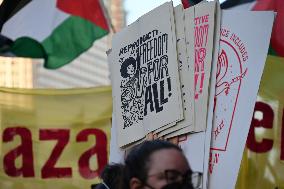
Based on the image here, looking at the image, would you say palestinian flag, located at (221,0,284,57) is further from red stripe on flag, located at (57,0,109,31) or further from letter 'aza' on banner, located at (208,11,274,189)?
letter 'aza' on banner, located at (208,11,274,189)

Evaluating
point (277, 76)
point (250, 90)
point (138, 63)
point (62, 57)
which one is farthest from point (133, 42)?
point (62, 57)

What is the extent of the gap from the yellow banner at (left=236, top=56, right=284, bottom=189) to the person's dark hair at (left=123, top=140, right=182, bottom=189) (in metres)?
3.20

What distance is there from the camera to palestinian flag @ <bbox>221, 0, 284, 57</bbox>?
18.3 ft

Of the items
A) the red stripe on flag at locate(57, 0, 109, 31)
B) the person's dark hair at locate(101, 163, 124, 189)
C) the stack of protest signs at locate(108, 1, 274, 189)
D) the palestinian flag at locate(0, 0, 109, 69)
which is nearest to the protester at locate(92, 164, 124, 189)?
the person's dark hair at locate(101, 163, 124, 189)

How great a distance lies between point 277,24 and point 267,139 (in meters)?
0.72

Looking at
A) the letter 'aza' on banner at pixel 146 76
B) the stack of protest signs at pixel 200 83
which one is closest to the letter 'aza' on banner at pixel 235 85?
the stack of protest signs at pixel 200 83

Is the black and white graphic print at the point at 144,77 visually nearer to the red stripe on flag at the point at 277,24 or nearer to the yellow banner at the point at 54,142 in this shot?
the red stripe on flag at the point at 277,24

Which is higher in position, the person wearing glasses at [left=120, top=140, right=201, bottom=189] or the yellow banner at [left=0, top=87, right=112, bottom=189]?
the yellow banner at [left=0, top=87, right=112, bottom=189]

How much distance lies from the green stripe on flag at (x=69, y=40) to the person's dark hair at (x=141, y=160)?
4.22m

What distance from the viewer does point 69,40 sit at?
22.4ft

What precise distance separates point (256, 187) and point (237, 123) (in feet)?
8.77

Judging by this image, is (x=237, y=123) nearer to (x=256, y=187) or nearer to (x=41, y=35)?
(x=256, y=187)

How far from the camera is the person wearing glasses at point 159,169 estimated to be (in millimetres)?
2281

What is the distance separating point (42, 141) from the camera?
6.02 m
